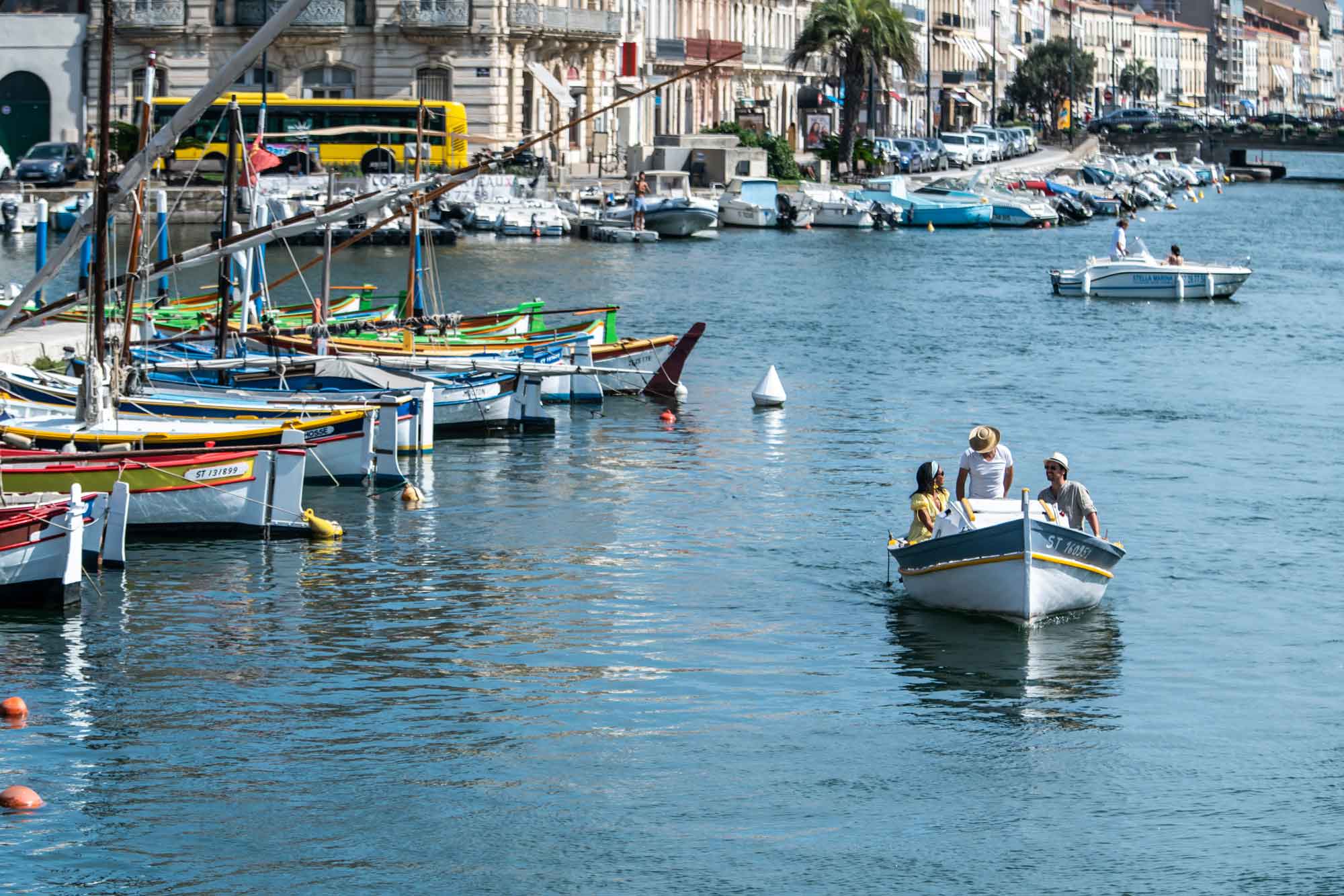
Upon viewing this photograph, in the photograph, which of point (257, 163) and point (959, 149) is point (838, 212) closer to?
point (959, 149)

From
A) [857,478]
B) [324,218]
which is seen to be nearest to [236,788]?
[324,218]

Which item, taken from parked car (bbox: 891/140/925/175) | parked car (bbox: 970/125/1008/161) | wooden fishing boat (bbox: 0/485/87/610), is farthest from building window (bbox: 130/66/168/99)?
wooden fishing boat (bbox: 0/485/87/610)

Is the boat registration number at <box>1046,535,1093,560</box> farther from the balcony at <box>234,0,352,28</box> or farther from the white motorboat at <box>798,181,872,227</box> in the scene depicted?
the balcony at <box>234,0,352,28</box>

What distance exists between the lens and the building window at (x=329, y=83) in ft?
328

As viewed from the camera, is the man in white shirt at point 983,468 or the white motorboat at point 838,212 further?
the white motorboat at point 838,212

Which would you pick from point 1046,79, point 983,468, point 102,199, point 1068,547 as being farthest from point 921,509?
point 1046,79

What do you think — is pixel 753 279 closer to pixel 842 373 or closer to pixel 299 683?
pixel 842 373

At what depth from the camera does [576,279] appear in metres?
70.1

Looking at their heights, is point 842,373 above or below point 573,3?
below

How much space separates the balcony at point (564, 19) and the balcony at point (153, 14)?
21.8ft

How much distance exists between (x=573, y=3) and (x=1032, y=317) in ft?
159

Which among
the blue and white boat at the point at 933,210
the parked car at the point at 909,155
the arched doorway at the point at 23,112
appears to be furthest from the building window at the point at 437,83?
the parked car at the point at 909,155

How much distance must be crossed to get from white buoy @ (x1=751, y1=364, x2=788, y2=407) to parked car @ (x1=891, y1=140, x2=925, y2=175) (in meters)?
82.9

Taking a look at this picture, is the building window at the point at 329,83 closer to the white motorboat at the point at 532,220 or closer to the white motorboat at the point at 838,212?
the white motorboat at the point at 532,220
